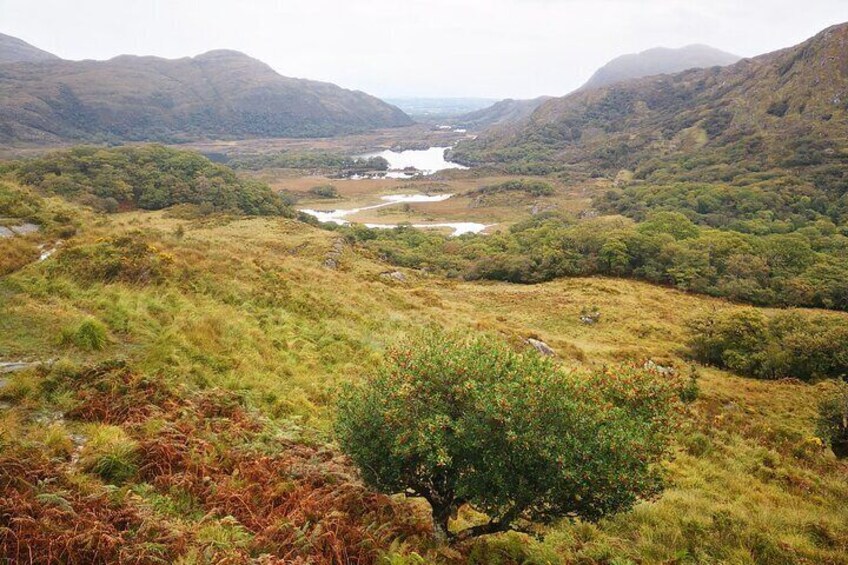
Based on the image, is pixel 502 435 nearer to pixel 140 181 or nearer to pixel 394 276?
pixel 394 276

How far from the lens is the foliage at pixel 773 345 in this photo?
103 ft

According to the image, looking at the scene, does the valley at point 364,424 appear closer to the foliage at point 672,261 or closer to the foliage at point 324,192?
the foliage at point 672,261

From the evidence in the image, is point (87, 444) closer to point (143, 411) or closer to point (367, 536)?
point (143, 411)

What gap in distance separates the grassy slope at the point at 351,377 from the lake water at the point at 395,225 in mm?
82488

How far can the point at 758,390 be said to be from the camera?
28328 millimetres

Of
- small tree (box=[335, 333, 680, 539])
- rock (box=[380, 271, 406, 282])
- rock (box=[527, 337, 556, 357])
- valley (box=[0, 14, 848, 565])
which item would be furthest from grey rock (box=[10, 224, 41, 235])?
rock (box=[380, 271, 406, 282])

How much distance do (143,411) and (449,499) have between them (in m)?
6.82

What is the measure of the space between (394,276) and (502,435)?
44638mm

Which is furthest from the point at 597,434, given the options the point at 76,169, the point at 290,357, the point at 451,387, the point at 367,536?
the point at 76,169

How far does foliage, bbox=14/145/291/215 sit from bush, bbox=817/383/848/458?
247 ft

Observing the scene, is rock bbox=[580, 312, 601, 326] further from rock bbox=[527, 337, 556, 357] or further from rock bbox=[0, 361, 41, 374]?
rock bbox=[0, 361, 41, 374]

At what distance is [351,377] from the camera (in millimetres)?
17078

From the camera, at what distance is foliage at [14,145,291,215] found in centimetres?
6875

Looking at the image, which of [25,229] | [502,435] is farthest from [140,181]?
[502,435]
